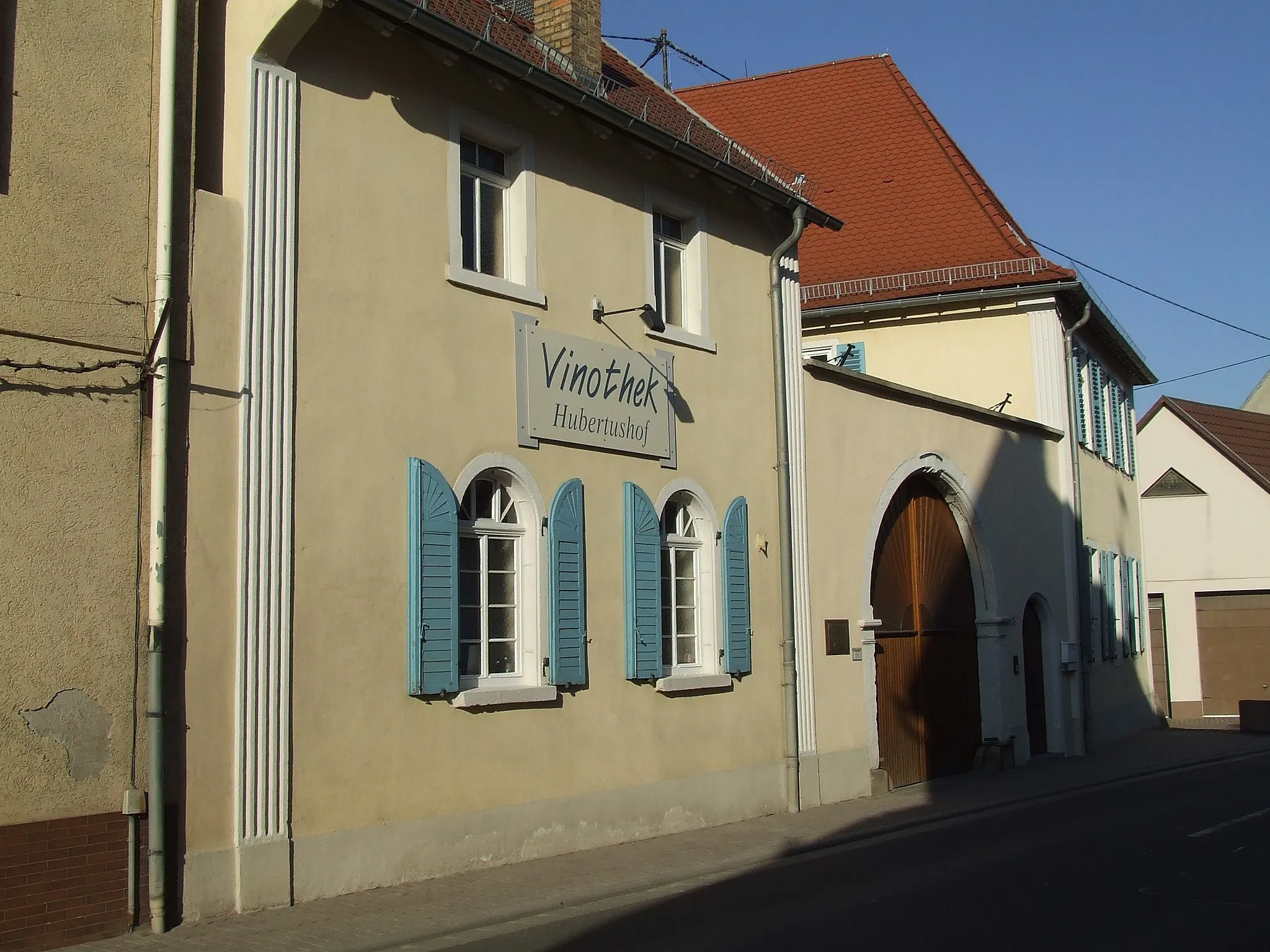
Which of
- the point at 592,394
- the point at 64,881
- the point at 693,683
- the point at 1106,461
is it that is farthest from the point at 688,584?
the point at 1106,461

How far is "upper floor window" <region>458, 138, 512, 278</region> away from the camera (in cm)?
1176

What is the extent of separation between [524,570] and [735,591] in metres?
3.12

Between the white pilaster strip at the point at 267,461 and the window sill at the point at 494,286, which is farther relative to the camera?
the window sill at the point at 494,286

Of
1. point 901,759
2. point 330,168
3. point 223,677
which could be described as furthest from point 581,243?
point 901,759

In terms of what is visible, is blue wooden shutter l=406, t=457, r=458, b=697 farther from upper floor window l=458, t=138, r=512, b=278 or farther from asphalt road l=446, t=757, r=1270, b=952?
asphalt road l=446, t=757, r=1270, b=952

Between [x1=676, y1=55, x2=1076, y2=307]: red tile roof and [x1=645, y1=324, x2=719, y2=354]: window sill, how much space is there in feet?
27.5

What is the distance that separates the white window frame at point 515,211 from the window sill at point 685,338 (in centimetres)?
173

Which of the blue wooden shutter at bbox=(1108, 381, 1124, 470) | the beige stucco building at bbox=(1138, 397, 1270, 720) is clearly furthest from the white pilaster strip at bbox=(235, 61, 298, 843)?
A: the beige stucco building at bbox=(1138, 397, 1270, 720)

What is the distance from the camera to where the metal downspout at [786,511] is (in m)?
14.8

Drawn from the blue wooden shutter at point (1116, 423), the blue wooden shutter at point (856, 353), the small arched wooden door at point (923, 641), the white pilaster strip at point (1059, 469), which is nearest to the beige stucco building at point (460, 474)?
the small arched wooden door at point (923, 641)

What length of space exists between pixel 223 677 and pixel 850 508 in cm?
913

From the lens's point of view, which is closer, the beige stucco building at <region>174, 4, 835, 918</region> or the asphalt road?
the asphalt road

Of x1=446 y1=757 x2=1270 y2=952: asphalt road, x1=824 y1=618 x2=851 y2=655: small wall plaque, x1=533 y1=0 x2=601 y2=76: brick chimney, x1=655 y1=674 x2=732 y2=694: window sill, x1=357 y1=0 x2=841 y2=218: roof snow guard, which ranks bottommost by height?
x1=446 y1=757 x2=1270 y2=952: asphalt road

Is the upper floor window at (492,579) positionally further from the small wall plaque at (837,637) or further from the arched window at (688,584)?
the small wall plaque at (837,637)
